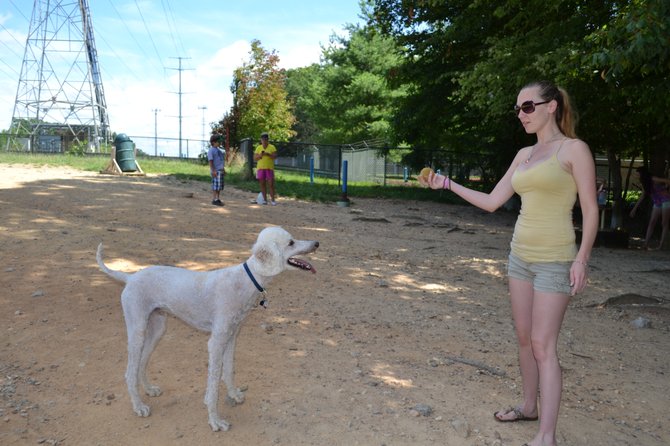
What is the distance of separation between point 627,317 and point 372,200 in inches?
518

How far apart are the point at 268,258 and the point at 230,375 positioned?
44.4 inches

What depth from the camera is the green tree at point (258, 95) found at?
35750 millimetres

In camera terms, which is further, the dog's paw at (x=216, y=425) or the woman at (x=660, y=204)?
the woman at (x=660, y=204)

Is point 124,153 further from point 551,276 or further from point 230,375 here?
point 551,276

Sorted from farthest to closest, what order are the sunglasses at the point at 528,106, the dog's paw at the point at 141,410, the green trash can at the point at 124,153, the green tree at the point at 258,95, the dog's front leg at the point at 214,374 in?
1. the green tree at the point at 258,95
2. the green trash can at the point at 124,153
3. the dog's paw at the point at 141,410
4. the dog's front leg at the point at 214,374
5. the sunglasses at the point at 528,106

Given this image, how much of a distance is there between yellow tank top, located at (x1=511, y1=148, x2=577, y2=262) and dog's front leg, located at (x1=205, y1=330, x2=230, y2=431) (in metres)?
2.04

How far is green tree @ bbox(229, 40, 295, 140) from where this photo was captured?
3575cm

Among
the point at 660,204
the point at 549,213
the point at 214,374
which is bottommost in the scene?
the point at 214,374

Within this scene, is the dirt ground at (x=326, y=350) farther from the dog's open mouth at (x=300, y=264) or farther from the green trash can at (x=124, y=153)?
the green trash can at (x=124, y=153)

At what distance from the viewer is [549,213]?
10.6 feet

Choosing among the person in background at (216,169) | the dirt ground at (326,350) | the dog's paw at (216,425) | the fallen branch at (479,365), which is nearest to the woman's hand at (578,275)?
the dirt ground at (326,350)

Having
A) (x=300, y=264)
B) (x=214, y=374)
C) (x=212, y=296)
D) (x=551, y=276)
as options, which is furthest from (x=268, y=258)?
(x=551, y=276)

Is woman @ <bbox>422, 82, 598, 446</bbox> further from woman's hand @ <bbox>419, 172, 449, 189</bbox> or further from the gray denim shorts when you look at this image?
woman's hand @ <bbox>419, 172, 449, 189</bbox>

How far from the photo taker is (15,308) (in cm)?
571
